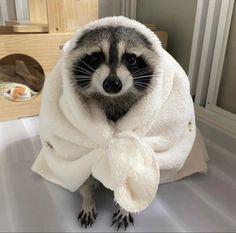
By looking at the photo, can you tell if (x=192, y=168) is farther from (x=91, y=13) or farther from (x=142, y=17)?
(x=142, y=17)

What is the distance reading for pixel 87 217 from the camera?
586 mm

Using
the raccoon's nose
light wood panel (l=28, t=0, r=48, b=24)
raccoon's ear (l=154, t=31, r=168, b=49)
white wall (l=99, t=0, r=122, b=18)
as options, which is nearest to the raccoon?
the raccoon's nose

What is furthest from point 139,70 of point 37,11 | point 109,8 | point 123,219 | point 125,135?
point 109,8


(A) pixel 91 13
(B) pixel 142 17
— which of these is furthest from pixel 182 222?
(B) pixel 142 17

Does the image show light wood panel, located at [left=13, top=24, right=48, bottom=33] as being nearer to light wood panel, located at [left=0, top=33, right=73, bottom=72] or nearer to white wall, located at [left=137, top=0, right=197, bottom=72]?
light wood panel, located at [left=0, top=33, right=73, bottom=72]

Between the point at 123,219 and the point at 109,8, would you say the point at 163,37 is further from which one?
the point at 123,219

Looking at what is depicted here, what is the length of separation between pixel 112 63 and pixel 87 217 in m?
0.32

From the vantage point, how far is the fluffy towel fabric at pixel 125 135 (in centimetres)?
52

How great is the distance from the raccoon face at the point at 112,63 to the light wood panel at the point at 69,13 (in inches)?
17.8

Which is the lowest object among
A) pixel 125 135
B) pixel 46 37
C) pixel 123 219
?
pixel 123 219

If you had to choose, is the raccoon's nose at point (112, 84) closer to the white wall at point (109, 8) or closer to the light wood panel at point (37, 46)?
the light wood panel at point (37, 46)

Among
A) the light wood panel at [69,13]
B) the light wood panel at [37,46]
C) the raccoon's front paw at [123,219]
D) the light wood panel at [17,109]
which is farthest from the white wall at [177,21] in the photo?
the raccoon's front paw at [123,219]

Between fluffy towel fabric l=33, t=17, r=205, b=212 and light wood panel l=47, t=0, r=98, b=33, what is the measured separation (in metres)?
0.39

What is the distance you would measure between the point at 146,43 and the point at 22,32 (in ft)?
1.92
